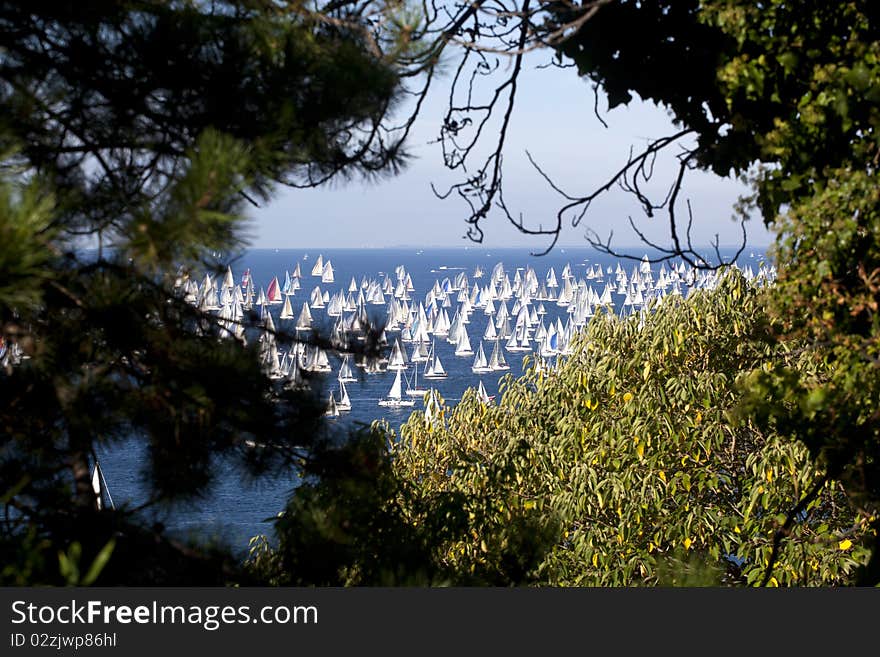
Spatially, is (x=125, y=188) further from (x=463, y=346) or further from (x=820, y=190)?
(x=463, y=346)

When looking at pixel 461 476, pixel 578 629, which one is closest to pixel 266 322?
pixel 578 629

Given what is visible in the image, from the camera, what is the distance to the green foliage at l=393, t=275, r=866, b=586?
8.38m

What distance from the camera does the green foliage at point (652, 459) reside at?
8375mm

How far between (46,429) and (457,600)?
6.05 feet

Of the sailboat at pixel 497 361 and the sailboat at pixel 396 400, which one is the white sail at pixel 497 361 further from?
the sailboat at pixel 396 400

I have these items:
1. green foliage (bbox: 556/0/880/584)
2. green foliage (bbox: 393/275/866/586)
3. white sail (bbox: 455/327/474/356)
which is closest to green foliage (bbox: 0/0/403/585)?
green foliage (bbox: 556/0/880/584)

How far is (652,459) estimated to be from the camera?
29.0 feet

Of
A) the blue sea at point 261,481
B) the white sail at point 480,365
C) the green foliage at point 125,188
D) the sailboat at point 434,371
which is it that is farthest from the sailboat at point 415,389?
the green foliage at point 125,188

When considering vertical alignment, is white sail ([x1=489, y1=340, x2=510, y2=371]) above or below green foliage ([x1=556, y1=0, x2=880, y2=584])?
below

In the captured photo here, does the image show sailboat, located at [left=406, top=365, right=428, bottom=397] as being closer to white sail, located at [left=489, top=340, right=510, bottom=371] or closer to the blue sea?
the blue sea

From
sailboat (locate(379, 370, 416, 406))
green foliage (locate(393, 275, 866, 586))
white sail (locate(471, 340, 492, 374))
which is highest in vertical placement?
green foliage (locate(393, 275, 866, 586))

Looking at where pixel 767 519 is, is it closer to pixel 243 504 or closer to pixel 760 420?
pixel 760 420

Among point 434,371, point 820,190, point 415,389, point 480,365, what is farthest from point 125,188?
point 480,365

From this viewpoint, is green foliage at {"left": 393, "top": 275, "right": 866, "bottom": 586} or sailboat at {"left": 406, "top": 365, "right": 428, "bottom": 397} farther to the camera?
sailboat at {"left": 406, "top": 365, "right": 428, "bottom": 397}
